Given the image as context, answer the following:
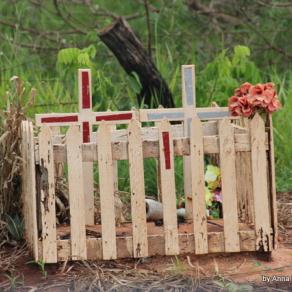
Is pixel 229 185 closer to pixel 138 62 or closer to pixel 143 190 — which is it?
pixel 143 190

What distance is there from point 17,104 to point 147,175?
1117 mm

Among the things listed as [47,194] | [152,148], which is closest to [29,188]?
[47,194]

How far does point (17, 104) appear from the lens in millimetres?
4910

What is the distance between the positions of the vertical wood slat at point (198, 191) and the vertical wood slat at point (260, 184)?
236 mm

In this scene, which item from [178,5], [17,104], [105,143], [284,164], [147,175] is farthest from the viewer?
[178,5]

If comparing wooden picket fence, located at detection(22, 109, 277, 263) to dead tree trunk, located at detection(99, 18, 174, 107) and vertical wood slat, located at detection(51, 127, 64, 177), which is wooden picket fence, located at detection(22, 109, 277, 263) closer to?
vertical wood slat, located at detection(51, 127, 64, 177)

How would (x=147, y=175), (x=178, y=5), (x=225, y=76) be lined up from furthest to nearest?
(x=178, y=5) → (x=225, y=76) → (x=147, y=175)

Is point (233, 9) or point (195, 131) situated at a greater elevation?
point (233, 9)

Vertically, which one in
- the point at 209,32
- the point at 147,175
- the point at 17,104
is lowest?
the point at 147,175

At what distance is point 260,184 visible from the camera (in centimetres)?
438

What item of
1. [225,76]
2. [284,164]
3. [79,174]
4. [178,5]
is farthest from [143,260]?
[178,5]

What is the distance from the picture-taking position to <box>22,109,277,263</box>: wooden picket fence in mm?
4285

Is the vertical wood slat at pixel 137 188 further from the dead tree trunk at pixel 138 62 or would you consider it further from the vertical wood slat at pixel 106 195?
the dead tree trunk at pixel 138 62

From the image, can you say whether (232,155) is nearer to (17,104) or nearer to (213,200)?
(213,200)
